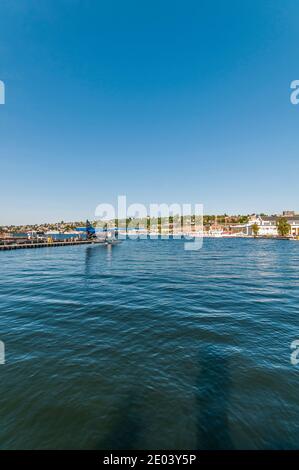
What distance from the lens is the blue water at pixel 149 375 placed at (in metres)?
5.59

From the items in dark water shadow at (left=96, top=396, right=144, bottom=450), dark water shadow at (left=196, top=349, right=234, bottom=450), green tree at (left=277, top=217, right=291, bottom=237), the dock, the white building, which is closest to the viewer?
dark water shadow at (left=96, top=396, right=144, bottom=450)

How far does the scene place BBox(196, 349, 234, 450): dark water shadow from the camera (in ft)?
17.8

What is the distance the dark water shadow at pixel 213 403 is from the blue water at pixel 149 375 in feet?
0.09

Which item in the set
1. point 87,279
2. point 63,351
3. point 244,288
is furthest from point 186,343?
point 87,279

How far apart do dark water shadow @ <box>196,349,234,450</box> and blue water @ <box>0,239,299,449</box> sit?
0.09 feet

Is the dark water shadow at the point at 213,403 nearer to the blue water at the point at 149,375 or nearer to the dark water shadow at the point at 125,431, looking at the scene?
the blue water at the point at 149,375

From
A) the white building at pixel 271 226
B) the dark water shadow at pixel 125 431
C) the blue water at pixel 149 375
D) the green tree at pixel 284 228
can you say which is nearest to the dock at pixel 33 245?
the blue water at pixel 149 375

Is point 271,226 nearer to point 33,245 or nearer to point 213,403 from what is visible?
point 33,245

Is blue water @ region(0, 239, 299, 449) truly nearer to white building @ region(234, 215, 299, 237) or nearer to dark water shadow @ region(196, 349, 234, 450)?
dark water shadow @ region(196, 349, 234, 450)

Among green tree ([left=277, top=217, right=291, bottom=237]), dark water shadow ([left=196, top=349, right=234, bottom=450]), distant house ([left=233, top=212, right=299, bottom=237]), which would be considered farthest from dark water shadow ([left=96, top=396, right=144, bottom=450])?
distant house ([left=233, top=212, right=299, bottom=237])

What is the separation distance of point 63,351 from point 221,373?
6.66 metres

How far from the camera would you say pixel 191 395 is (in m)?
6.83

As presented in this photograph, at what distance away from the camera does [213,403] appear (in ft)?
21.3

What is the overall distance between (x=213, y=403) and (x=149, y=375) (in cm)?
234
